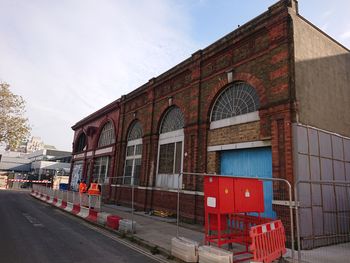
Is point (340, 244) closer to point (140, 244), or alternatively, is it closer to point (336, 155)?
point (336, 155)

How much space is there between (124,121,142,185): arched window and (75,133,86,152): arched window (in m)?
12.5

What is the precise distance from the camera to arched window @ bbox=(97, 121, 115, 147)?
25.0 m

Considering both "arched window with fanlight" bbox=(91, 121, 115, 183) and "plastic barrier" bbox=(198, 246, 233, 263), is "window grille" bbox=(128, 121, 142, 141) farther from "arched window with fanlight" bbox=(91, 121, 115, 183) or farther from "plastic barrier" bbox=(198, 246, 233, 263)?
"plastic barrier" bbox=(198, 246, 233, 263)

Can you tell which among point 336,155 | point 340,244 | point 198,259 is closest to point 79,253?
point 198,259

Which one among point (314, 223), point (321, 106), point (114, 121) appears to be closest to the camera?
point (314, 223)

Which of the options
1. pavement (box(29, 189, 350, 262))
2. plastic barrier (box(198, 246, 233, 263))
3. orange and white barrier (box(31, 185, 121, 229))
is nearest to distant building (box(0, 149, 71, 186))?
orange and white barrier (box(31, 185, 121, 229))

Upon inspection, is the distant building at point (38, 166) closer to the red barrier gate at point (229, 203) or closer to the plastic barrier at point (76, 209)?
the plastic barrier at point (76, 209)

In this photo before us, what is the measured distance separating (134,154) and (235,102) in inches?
406

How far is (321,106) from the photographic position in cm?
1072

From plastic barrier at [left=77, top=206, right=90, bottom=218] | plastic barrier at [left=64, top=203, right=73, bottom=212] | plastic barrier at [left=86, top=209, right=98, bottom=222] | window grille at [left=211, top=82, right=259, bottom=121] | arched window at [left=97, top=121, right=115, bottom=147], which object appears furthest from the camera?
arched window at [left=97, top=121, right=115, bottom=147]

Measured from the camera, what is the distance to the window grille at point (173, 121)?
643 inches

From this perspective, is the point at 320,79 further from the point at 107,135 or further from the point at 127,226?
the point at 107,135

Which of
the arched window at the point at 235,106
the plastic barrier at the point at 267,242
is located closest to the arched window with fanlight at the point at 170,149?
the arched window at the point at 235,106

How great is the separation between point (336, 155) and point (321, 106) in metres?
2.02
